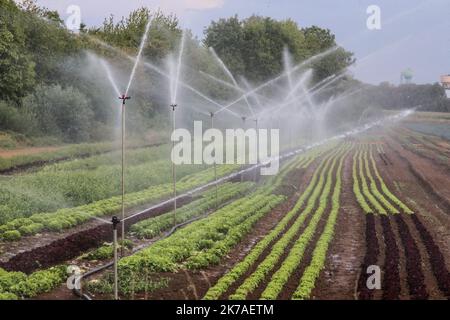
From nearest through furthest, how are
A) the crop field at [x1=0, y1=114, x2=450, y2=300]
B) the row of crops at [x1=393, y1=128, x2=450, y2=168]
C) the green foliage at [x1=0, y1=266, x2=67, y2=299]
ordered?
the green foliage at [x1=0, y1=266, x2=67, y2=299] < the crop field at [x1=0, y1=114, x2=450, y2=300] < the row of crops at [x1=393, y1=128, x2=450, y2=168]

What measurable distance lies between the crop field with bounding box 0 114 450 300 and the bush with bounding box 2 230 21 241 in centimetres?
4

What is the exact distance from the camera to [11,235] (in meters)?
20.9

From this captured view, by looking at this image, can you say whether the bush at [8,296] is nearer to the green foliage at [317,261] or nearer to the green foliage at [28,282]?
the green foliage at [28,282]

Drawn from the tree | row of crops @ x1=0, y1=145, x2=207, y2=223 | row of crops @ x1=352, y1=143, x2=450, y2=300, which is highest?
the tree

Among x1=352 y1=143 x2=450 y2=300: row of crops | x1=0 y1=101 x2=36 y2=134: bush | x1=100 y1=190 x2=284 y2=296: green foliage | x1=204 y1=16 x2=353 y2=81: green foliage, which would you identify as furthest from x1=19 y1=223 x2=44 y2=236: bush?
x1=204 y1=16 x2=353 y2=81: green foliage

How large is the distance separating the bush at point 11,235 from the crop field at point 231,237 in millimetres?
43

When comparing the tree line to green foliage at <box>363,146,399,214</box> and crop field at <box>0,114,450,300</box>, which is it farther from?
green foliage at <box>363,146,399,214</box>

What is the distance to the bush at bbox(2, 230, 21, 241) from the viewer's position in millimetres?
20859

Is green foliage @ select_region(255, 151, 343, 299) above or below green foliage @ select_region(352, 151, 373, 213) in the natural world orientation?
below

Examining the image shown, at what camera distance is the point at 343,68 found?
359 feet

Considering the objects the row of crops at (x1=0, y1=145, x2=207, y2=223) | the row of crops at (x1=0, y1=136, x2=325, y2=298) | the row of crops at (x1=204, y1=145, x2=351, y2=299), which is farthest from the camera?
the row of crops at (x1=0, y1=145, x2=207, y2=223)

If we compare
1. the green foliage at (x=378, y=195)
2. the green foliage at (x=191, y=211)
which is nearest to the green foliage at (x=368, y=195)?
the green foliage at (x=378, y=195)

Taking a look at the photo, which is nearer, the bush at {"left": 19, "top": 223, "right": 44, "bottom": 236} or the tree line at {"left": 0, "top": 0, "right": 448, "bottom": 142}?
the bush at {"left": 19, "top": 223, "right": 44, "bottom": 236}

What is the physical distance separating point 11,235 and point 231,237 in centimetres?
685
